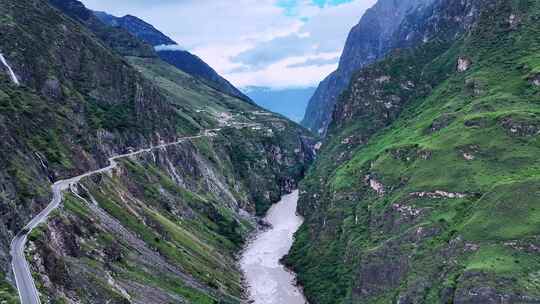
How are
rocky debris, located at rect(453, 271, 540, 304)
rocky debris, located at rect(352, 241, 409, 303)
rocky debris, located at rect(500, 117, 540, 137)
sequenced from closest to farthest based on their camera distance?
rocky debris, located at rect(453, 271, 540, 304) → rocky debris, located at rect(352, 241, 409, 303) → rocky debris, located at rect(500, 117, 540, 137)

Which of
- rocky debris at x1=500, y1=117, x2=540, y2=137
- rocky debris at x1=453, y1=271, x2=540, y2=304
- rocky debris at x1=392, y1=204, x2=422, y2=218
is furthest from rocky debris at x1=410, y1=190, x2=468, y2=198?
rocky debris at x1=453, y1=271, x2=540, y2=304

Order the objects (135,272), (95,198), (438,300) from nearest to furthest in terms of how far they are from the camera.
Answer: (438,300) → (135,272) → (95,198)

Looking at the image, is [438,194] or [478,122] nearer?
[438,194]

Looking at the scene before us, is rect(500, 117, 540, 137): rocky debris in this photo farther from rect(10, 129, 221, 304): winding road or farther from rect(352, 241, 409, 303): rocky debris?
rect(10, 129, 221, 304): winding road

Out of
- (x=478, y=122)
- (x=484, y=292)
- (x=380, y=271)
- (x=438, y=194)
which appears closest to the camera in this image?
(x=484, y=292)

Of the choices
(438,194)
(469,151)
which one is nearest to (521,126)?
(469,151)

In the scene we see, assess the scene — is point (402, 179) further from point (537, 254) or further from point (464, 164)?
point (537, 254)

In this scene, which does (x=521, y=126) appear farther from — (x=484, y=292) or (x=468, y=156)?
(x=484, y=292)

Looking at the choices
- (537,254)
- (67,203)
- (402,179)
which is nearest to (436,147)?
(402,179)

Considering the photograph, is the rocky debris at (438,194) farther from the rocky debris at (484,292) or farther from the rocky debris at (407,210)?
the rocky debris at (484,292)

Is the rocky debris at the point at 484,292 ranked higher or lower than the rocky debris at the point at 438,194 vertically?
lower

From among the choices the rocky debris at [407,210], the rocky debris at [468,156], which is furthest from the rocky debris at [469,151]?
the rocky debris at [407,210]
